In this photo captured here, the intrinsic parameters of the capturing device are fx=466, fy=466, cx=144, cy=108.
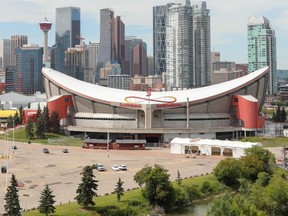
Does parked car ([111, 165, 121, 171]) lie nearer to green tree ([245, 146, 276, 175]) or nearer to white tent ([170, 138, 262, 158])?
green tree ([245, 146, 276, 175])

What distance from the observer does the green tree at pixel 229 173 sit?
4975 centimetres

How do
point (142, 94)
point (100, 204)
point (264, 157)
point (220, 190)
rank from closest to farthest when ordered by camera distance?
1. point (100, 204)
2. point (220, 190)
3. point (264, 157)
4. point (142, 94)

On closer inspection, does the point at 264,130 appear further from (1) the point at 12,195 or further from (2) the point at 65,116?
(1) the point at 12,195

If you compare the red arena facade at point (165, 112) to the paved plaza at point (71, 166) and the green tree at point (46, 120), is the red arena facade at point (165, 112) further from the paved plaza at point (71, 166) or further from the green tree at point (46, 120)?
the paved plaza at point (71, 166)

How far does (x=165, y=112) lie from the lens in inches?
3595

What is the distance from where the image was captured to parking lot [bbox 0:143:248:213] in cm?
4578

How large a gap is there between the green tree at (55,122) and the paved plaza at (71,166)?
10.0 m

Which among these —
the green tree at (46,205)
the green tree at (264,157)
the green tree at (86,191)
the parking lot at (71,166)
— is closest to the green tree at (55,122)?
the parking lot at (71,166)

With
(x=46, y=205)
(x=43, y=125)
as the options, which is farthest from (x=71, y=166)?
(x=43, y=125)

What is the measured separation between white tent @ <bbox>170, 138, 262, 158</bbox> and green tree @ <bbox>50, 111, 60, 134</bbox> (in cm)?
2796

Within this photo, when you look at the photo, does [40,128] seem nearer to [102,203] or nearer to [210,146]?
[210,146]

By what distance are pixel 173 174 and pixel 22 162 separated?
21292mm

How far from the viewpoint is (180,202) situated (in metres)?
44.0

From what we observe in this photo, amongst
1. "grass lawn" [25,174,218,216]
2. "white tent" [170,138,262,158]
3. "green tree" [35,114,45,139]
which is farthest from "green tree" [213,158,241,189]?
"green tree" [35,114,45,139]
